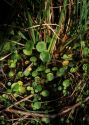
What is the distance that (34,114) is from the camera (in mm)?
1927

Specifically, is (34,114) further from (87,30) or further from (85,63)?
(87,30)

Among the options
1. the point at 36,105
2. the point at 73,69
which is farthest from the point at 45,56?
the point at 36,105

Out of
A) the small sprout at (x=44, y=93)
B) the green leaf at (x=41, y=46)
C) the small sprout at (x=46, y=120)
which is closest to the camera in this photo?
the small sprout at (x=46, y=120)

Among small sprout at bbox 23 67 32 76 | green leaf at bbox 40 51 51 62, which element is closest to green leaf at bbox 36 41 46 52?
green leaf at bbox 40 51 51 62

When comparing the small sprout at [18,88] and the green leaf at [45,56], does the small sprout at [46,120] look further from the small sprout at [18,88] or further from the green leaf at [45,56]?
the green leaf at [45,56]

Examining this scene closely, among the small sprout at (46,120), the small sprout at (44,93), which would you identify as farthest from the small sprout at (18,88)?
the small sprout at (46,120)

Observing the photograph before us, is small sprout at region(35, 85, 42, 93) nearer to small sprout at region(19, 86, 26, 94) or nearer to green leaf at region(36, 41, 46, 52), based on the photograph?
small sprout at region(19, 86, 26, 94)

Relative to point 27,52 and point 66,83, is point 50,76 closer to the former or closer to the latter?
point 66,83

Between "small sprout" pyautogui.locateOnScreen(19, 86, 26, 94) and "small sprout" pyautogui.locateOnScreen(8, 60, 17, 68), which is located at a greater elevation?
"small sprout" pyautogui.locateOnScreen(8, 60, 17, 68)

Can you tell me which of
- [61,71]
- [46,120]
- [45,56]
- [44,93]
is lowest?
[46,120]

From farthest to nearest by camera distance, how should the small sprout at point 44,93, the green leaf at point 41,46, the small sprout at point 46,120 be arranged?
the green leaf at point 41,46 → the small sprout at point 44,93 → the small sprout at point 46,120

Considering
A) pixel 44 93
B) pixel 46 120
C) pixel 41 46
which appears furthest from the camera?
pixel 41 46

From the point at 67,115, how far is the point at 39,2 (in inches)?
27.2

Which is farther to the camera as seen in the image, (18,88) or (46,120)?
(18,88)
